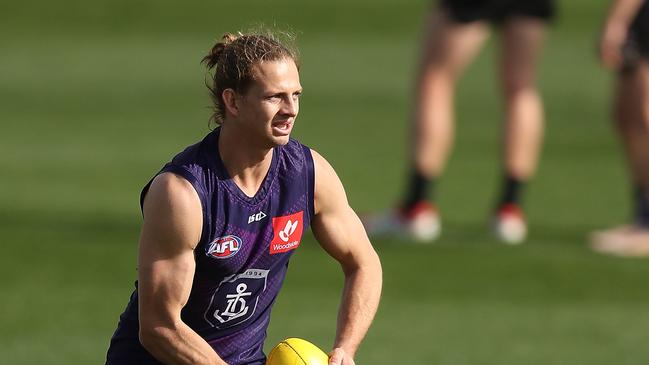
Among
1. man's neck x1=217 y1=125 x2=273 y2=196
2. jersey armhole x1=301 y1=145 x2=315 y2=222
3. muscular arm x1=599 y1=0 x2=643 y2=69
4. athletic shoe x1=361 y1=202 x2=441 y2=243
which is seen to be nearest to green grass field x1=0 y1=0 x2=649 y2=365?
athletic shoe x1=361 y1=202 x2=441 y2=243

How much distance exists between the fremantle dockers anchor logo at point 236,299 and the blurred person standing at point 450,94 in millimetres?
4840

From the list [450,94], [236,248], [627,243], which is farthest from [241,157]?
[627,243]

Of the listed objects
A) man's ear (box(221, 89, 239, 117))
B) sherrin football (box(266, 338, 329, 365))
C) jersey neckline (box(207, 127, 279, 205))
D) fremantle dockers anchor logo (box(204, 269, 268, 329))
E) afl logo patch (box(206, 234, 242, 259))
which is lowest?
sherrin football (box(266, 338, 329, 365))

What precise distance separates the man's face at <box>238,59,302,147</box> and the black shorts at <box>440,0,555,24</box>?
5.09 meters

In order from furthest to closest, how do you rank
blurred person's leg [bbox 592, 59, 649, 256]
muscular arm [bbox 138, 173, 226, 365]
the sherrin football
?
1. blurred person's leg [bbox 592, 59, 649, 256]
2. the sherrin football
3. muscular arm [bbox 138, 173, 226, 365]

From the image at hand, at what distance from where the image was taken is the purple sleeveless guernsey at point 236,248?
539cm

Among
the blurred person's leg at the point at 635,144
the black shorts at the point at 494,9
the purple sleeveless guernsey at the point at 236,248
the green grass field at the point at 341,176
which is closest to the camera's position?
the purple sleeveless guernsey at the point at 236,248

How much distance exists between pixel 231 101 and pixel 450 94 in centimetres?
528

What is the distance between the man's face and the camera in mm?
5285

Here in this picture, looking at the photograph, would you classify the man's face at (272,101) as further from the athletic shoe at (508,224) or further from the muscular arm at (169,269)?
the athletic shoe at (508,224)

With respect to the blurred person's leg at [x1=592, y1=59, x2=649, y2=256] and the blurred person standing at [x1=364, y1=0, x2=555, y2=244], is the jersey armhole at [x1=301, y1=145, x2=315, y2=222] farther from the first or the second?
the blurred person's leg at [x1=592, y1=59, x2=649, y2=256]

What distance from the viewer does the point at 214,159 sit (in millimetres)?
5449

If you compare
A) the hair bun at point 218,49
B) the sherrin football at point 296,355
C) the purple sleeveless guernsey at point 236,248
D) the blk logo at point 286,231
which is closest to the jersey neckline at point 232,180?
the purple sleeveless guernsey at point 236,248

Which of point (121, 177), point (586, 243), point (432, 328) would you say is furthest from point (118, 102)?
point (432, 328)
